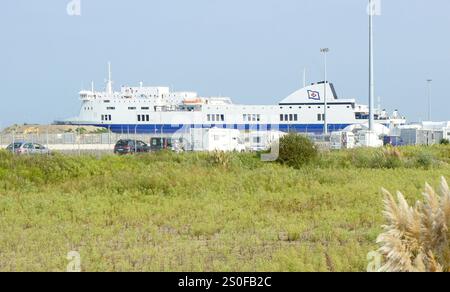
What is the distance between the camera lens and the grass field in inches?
314

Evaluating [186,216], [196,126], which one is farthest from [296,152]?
[196,126]

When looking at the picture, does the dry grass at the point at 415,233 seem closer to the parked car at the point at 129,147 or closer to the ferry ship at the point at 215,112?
the parked car at the point at 129,147

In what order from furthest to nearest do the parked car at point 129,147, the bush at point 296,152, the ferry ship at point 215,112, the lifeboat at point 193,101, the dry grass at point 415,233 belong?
the lifeboat at point 193,101 < the ferry ship at point 215,112 < the parked car at point 129,147 < the bush at point 296,152 < the dry grass at point 415,233

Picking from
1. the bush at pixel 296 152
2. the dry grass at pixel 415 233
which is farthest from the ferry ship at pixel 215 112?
the dry grass at pixel 415 233

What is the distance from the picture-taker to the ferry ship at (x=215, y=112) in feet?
260

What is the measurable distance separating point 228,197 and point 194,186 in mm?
2013

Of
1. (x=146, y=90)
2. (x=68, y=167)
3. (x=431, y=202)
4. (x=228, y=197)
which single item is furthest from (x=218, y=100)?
(x=431, y=202)

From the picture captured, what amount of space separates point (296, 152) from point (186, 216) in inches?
491

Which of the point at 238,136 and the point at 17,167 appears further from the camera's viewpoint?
the point at 238,136

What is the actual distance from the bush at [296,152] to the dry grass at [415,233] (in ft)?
62.7

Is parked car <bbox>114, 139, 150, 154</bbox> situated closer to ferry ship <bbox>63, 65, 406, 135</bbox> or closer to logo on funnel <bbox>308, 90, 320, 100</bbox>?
ferry ship <bbox>63, 65, 406, 135</bbox>

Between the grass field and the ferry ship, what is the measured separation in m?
57.0
